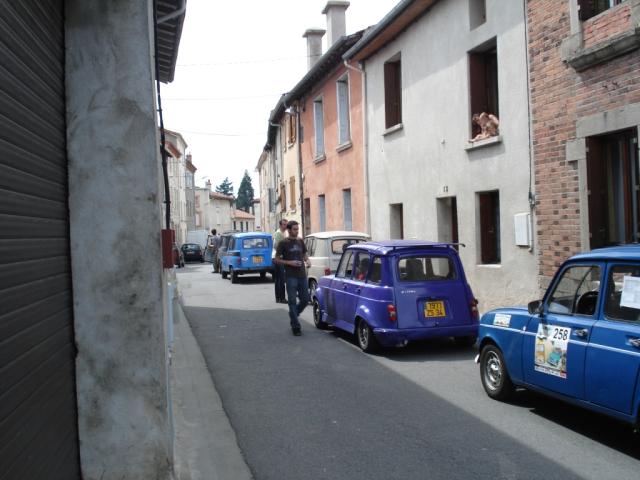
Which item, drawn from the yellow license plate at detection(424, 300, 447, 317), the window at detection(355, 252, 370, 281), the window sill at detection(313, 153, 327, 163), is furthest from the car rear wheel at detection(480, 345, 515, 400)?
the window sill at detection(313, 153, 327, 163)

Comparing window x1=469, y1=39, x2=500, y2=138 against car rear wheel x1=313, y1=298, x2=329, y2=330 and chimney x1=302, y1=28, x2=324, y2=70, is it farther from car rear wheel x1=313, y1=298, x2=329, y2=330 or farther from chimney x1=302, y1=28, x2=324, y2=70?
chimney x1=302, y1=28, x2=324, y2=70

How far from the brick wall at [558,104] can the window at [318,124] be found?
1434 cm

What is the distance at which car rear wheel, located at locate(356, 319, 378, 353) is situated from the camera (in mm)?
8883

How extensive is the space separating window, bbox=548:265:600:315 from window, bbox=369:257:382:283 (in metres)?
3.47

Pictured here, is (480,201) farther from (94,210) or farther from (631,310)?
(94,210)

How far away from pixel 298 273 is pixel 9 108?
26.9 feet

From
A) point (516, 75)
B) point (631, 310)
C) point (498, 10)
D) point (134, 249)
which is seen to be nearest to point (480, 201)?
point (516, 75)

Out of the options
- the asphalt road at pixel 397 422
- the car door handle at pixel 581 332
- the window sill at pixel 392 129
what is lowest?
the asphalt road at pixel 397 422

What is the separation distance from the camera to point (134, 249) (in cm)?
393

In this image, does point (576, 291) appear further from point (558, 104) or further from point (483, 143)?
point (483, 143)

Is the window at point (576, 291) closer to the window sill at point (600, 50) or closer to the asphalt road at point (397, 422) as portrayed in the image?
the asphalt road at point (397, 422)

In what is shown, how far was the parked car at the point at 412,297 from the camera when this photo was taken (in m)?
8.56

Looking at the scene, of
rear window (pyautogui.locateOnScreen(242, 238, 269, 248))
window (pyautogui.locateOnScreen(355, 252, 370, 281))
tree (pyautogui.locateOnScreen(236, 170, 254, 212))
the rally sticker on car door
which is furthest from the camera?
tree (pyautogui.locateOnScreen(236, 170, 254, 212))

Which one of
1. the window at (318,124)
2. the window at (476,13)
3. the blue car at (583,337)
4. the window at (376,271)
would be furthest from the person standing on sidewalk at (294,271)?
the window at (318,124)
